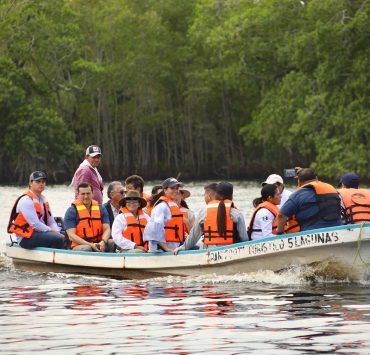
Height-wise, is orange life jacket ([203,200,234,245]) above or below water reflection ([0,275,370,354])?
above

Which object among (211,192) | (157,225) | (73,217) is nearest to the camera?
(211,192)

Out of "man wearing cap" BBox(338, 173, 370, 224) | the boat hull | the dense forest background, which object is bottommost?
the boat hull

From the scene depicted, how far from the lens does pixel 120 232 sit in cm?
1869

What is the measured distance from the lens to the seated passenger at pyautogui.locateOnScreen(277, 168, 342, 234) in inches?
658

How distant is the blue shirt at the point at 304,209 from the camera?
1669 cm

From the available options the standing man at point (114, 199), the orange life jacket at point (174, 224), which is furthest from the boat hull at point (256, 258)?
the standing man at point (114, 199)

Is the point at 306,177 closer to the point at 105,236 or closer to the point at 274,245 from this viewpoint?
the point at 274,245

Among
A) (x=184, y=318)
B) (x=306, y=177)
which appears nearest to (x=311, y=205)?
(x=306, y=177)

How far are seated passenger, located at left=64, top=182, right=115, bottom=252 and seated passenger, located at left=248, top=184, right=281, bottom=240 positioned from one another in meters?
2.34

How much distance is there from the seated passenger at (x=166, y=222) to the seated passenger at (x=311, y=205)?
1814 mm

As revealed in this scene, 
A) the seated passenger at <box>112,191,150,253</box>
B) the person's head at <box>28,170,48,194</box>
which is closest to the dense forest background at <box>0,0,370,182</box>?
the person's head at <box>28,170,48,194</box>

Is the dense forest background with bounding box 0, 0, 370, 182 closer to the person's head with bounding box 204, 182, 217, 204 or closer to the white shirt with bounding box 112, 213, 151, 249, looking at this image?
the white shirt with bounding box 112, 213, 151, 249

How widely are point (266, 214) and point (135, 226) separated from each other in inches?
81.2

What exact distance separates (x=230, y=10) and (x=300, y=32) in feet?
28.2
